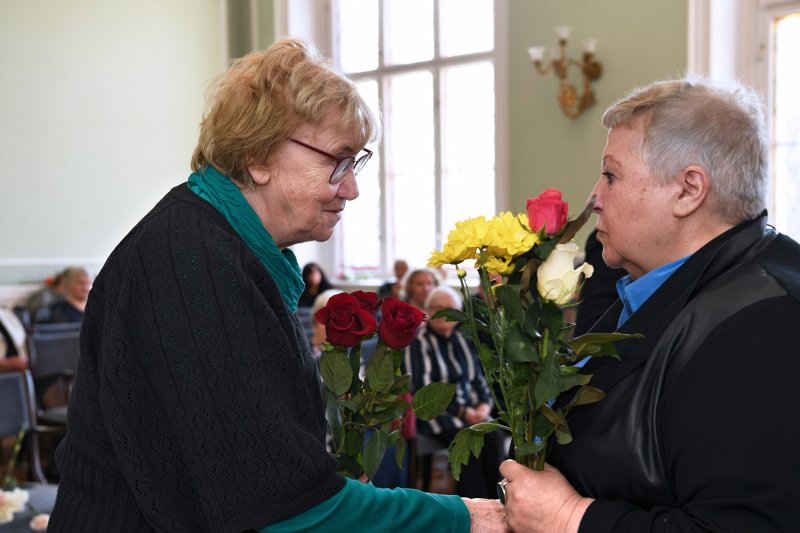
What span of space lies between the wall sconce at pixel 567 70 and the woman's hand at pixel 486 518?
548 centimetres

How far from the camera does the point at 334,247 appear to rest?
9422 millimetres

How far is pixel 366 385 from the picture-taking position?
62.1 inches

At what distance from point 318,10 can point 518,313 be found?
27.3ft

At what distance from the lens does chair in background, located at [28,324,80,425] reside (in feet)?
16.1

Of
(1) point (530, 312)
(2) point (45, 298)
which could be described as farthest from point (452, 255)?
(2) point (45, 298)

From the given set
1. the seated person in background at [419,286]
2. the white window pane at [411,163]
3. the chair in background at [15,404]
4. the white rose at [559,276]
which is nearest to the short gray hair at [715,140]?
the white rose at [559,276]

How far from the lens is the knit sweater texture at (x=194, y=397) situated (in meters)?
1.27

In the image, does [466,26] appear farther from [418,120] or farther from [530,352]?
→ [530,352]

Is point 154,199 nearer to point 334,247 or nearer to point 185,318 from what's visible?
point 334,247

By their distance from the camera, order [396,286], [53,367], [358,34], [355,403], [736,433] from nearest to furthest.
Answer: [736,433] → [355,403] → [53,367] → [396,286] → [358,34]

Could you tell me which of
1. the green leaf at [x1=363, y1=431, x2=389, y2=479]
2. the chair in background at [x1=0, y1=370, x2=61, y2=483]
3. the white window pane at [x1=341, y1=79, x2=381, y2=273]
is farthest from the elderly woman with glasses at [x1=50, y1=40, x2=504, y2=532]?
the white window pane at [x1=341, y1=79, x2=381, y2=273]

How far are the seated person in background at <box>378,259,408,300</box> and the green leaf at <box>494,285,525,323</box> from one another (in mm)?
4824

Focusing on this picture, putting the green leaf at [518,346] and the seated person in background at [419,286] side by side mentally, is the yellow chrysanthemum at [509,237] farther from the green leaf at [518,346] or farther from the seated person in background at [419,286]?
the seated person in background at [419,286]

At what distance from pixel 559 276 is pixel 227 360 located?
1.64 feet
